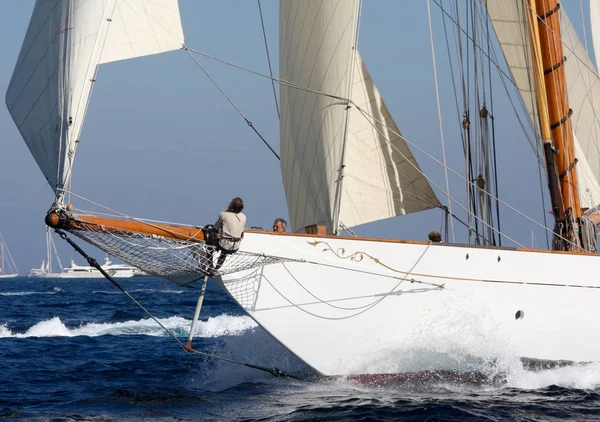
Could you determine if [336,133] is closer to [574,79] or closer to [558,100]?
[558,100]

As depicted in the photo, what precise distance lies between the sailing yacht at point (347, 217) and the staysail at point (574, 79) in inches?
1.9

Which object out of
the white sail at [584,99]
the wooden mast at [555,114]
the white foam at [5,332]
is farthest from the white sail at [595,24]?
the white foam at [5,332]

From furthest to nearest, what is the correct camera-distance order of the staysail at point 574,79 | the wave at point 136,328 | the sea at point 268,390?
the wave at point 136,328, the staysail at point 574,79, the sea at point 268,390

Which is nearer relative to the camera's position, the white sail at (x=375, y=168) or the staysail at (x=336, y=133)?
the staysail at (x=336, y=133)

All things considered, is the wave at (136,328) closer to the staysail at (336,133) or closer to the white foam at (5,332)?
→ the white foam at (5,332)

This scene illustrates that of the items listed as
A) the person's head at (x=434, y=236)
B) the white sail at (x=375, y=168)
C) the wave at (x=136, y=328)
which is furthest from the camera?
the wave at (x=136, y=328)

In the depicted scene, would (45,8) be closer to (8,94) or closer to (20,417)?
(8,94)

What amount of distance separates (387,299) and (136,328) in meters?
19.1

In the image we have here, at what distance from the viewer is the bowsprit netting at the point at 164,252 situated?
1335 centimetres

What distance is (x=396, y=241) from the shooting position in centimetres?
1497

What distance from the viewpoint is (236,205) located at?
1370 cm

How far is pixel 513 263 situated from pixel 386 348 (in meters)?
2.80

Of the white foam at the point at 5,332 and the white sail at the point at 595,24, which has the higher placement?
the white sail at the point at 595,24

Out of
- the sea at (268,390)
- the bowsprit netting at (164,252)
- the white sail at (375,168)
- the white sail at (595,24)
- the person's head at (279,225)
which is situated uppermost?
the white sail at (595,24)
